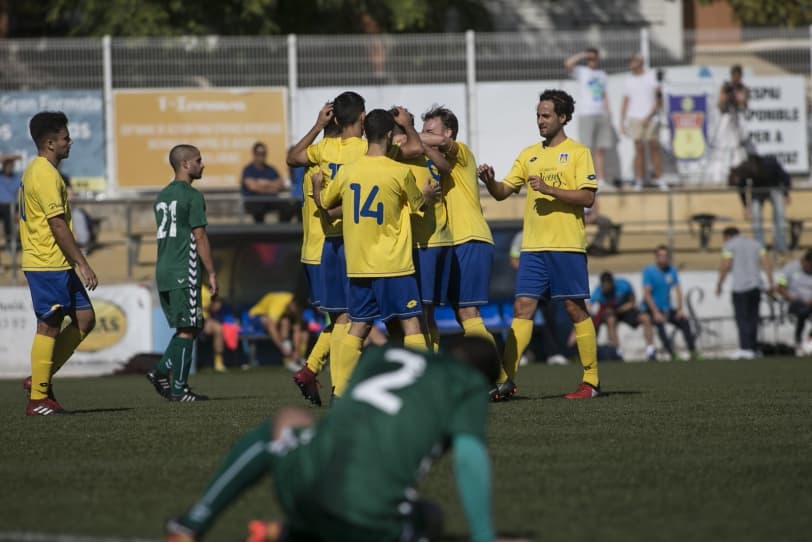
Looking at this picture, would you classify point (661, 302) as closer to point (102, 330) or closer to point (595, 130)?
point (595, 130)

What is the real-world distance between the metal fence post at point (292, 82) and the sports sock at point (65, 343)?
47.5ft

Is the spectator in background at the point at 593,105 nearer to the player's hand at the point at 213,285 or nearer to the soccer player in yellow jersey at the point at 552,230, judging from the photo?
the soccer player in yellow jersey at the point at 552,230

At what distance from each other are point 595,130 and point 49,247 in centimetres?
1685

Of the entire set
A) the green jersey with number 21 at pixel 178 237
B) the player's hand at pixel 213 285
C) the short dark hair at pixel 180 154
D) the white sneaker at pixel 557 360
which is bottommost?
the white sneaker at pixel 557 360

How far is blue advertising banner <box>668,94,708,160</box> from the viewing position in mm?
27031

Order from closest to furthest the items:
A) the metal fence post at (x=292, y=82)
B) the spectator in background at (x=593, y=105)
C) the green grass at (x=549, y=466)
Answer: the green grass at (x=549, y=466), the metal fence post at (x=292, y=82), the spectator in background at (x=593, y=105)

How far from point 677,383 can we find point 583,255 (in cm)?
365

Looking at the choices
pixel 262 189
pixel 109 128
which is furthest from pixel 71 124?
pixel 262 189

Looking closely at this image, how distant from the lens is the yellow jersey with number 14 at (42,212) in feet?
35.8

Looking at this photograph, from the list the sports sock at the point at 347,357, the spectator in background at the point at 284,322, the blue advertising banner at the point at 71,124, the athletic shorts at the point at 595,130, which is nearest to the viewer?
the sports sock at the point at 347,357

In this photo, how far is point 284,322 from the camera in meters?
22.8

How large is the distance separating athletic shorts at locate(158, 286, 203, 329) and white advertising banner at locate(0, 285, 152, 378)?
10430 mm

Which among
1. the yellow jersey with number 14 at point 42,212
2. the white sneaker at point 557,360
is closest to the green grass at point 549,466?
the yellow jersey with number 14 at point 42,212

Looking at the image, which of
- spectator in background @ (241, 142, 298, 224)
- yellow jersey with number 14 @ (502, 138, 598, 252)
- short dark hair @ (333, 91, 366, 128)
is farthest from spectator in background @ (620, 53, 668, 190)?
short dark hair @ (333, 91, 366, 128)
